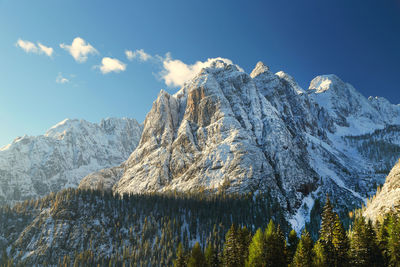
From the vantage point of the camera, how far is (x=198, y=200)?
182500 millimetres

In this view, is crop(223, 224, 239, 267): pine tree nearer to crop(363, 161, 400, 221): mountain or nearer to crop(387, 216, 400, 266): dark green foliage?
crop(387, 216, 400, 266): dark green foliage

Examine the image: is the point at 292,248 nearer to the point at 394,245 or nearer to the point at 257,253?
the point at 257,253

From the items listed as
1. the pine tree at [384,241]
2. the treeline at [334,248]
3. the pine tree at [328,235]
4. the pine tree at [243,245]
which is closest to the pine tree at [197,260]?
the treeline at [334,248]

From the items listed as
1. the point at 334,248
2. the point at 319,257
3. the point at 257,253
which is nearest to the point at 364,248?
the point at 334,248

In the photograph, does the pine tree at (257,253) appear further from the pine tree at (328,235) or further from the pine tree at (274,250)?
the pine tree at (328,235)

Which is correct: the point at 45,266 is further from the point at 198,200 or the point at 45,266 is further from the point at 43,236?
the point at 198,200

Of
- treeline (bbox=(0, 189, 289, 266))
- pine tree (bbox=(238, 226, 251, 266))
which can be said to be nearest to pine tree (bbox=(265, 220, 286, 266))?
pine tree (bbox=(238, 226, 251, 266))

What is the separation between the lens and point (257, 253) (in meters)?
61.6

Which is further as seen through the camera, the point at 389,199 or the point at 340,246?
the point at 389,199

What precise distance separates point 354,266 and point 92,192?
168598 mm

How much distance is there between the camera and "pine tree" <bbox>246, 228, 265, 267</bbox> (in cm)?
6062

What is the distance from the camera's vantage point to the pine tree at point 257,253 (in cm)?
6062

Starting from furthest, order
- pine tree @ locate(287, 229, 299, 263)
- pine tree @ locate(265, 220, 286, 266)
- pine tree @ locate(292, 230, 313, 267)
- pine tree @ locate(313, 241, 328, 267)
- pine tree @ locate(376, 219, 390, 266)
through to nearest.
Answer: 1. pine tree @ locate(287, 229, 299, 263)
2. pine tree @ locate(265, 220, 286, 266)
3. pine tree @ locate(292, 230, 313, 267)
4. pine tree @ locate(313, 241, 328, 267)
5. pine tree @ locate(376, 219, 390, 266)

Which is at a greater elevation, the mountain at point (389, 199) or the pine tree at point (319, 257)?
the mountain at point (389, 199)
